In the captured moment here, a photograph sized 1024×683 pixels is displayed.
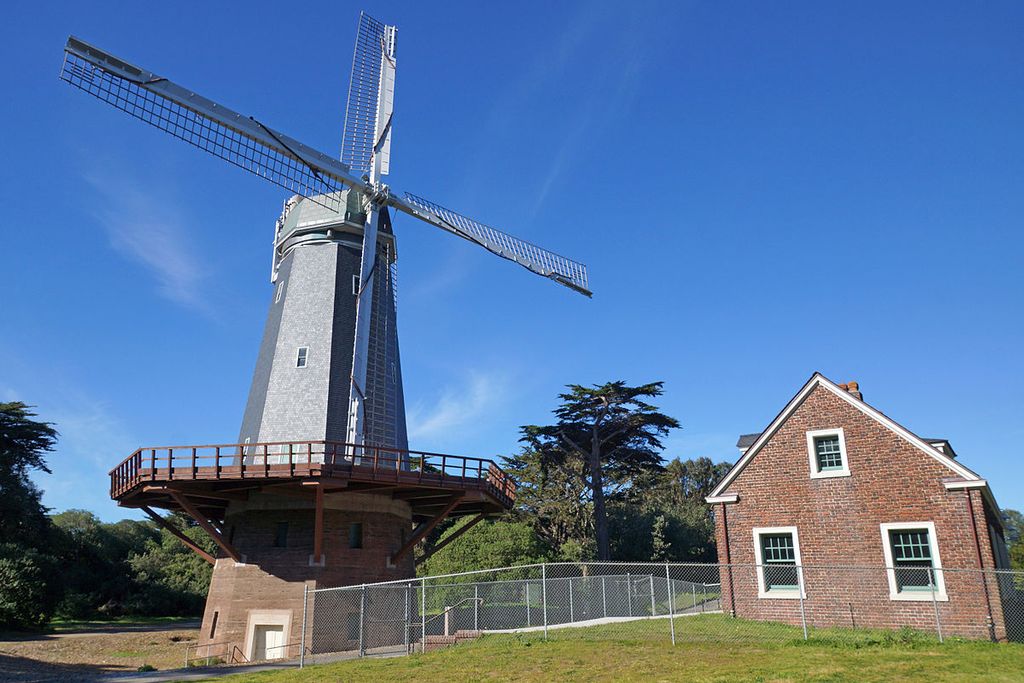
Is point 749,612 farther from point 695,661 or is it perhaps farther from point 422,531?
point 422,531

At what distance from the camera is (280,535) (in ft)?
78.0

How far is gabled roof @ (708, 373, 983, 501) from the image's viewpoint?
63.9 feet

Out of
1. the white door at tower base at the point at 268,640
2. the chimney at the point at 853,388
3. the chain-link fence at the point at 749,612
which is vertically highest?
the chimney at the point at 853,388

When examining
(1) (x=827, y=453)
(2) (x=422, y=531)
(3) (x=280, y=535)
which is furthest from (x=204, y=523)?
(1) (x=827, y=453)

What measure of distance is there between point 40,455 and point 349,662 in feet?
119

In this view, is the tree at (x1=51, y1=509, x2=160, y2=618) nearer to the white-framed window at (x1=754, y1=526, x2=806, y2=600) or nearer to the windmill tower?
the windmill tower

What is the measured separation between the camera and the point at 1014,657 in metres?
13.5

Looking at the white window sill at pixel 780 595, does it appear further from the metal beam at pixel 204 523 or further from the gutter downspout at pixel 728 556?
the metal beam at pixel 204 523

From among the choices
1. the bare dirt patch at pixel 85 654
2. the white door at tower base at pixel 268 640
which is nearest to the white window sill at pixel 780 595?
the white door at tower base at pixel 268 640

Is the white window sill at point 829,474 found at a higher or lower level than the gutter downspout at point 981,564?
higher

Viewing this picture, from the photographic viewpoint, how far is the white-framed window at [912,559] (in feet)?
63.0

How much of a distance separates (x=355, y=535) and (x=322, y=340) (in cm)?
660

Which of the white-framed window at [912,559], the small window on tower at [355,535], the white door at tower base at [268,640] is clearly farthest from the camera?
the small window on tower at [355,535]

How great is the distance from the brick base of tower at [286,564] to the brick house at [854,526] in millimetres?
10904
